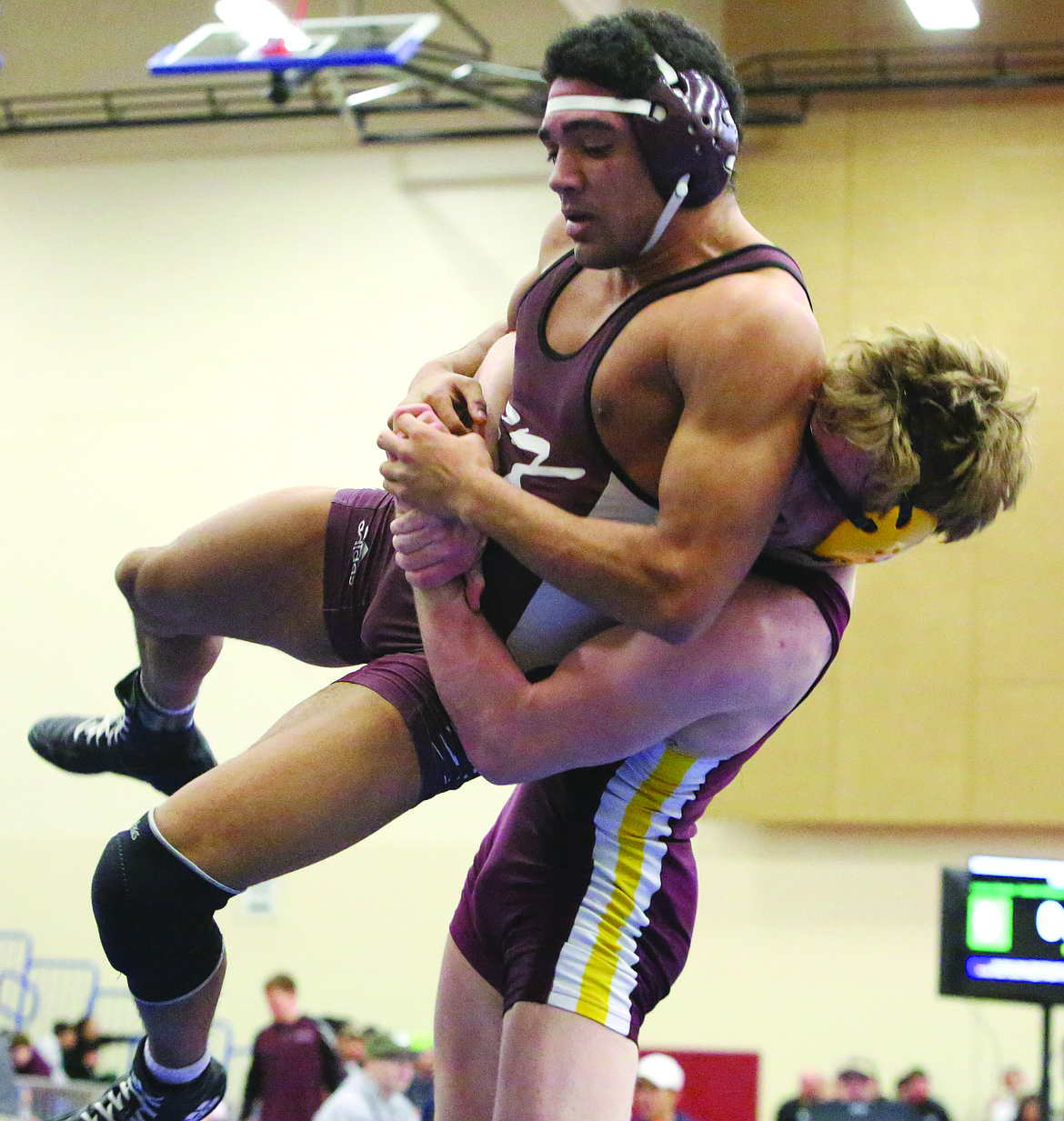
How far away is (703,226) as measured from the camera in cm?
229

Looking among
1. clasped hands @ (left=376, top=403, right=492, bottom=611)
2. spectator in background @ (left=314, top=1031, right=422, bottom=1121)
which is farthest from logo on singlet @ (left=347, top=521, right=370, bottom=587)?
spectator in background @ (left=314, top=1031, right=422, bottom=1121)

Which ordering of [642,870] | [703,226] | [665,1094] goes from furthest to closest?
1. [665,1094]
2. [642,870]
3. [703,226]

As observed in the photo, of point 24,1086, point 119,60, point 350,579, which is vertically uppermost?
point 119,60

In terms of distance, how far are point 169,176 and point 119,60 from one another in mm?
809

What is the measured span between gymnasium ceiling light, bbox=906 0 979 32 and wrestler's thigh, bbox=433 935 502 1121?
5430 mm

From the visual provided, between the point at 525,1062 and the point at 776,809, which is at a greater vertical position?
the point at 776,809

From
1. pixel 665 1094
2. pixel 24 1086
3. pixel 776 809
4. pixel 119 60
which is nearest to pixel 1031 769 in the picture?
pixel 776 809

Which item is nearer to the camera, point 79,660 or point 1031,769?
point 1031,769

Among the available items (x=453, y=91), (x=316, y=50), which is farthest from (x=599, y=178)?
(x=453, y=91)

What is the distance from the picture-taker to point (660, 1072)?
22.6 feet

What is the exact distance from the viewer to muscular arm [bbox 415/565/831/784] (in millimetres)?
2213

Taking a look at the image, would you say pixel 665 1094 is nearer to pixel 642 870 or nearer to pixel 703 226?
pixel 642 870

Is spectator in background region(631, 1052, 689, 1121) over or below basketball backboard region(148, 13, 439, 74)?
below

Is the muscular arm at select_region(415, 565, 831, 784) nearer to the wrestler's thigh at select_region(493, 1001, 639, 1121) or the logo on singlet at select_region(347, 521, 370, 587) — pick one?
the logo on singlet at select_region(347, 521, 370, 587)
